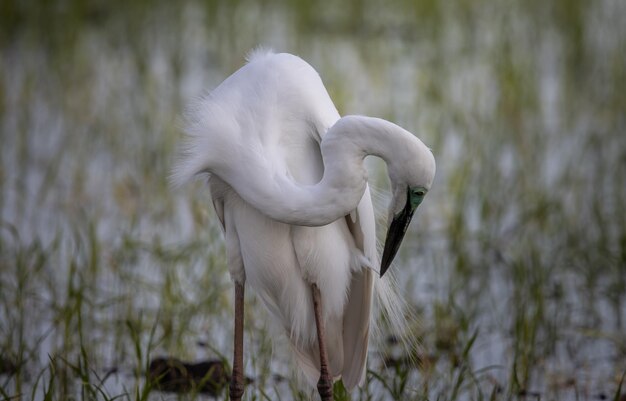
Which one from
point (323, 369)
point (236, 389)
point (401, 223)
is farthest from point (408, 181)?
point (236, 389)

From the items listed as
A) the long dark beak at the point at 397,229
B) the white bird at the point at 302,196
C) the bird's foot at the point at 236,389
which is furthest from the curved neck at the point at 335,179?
the bird's foot at the point at 236,389

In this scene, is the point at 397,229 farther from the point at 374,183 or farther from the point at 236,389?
the point at 374,183

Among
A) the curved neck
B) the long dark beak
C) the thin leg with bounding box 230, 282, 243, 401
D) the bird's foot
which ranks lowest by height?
the bird's foot

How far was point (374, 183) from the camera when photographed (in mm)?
3787

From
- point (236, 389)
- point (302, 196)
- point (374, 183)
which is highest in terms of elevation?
point (302, 196)

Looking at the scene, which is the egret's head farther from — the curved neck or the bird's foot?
the bird's foot

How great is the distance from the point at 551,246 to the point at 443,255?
1.74 feet

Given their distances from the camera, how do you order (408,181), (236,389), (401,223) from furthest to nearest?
(236,389)
(401,223)
(408,181)

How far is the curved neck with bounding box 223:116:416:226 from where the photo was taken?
8.57 ft

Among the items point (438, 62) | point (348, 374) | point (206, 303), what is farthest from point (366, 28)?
point (348, 374)

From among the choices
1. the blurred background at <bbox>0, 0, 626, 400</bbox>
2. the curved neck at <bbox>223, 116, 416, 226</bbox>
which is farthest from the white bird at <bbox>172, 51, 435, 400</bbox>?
the blurred background at <bbox>0, 0, 626, 400</bbox>

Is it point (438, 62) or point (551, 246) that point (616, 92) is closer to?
point (438, 62)

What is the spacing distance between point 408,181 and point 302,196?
0.29 m

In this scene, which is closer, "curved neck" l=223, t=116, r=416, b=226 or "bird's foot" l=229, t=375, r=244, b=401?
"curved neck" l=223, t=116, r=416, b=226
